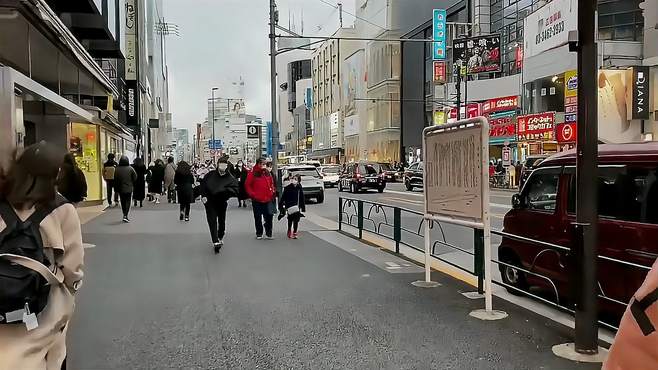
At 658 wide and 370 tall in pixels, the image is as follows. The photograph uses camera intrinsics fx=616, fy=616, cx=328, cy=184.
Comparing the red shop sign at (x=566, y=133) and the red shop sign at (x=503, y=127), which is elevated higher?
the red shop sign at (x=503, y=127)

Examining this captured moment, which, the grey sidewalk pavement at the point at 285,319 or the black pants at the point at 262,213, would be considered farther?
the black pants at the point at 262,213

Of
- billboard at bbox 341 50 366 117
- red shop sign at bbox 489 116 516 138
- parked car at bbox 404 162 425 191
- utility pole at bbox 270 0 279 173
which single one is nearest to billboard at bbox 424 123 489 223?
utility pole at bbox 270 0 279 173

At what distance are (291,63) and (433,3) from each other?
8268cm

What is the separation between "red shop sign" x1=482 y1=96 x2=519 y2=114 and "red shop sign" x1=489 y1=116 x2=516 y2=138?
1.43m

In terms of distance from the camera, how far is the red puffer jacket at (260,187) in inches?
533

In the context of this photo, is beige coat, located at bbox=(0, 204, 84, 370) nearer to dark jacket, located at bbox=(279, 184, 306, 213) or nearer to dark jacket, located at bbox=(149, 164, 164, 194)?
dark jacket, located at bbox=(279, 184, 306, 213)

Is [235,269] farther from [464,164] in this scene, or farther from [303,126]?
[303,126]

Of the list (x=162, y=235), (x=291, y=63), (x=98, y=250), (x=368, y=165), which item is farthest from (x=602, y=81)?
(x=291, y=63)

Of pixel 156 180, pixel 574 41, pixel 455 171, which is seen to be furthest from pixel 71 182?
pixel 156 180

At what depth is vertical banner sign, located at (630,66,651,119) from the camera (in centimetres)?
3331

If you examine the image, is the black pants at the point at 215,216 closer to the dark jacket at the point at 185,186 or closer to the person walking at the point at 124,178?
the person walking at the point at 124,178

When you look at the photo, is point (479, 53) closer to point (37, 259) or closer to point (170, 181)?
point (170, 181)

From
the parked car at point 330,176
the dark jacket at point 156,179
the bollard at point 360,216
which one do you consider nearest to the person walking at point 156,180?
the dark jacket at point 156,179

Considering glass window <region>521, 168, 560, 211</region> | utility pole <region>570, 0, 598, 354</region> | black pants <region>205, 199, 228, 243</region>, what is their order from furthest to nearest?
black pants <region>205, 199, 228, 243</region> < glass window <region>521, 168, 560, 211</region> < utility pole <region>570, 0, 598, 354</region>
